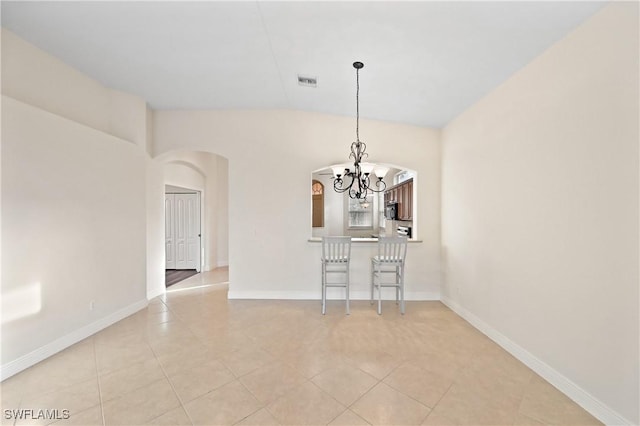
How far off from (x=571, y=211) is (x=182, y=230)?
704 cm

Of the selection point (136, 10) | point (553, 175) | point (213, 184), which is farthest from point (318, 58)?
point (213, 184)

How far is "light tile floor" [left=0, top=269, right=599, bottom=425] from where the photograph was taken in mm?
1783

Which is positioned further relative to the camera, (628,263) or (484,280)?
(484,280)

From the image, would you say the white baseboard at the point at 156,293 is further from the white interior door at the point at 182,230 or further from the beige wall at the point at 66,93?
the beige wall at the point at 66,93

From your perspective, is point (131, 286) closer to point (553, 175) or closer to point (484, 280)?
point (484, 280)

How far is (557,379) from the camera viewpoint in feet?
6.80

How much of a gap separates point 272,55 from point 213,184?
15.2 feet

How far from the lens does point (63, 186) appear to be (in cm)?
274

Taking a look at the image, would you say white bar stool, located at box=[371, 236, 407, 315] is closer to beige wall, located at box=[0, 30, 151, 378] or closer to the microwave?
the microwave

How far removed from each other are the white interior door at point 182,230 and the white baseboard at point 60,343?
9.26ft

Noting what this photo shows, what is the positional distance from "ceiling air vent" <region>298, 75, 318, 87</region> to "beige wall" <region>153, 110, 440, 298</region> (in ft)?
3.00

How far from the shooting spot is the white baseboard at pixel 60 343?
7.33ft

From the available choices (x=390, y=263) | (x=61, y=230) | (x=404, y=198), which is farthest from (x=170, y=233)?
(x=404, y=198)

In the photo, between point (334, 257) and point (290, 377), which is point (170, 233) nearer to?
point (334, 257)
